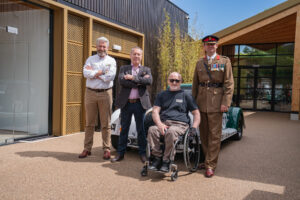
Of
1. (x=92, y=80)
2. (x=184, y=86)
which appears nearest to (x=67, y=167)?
(x=92, y=80)

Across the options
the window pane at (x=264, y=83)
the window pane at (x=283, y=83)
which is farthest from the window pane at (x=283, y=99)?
the window pane at (x=264, y=83)

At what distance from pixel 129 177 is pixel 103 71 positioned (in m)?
1.72

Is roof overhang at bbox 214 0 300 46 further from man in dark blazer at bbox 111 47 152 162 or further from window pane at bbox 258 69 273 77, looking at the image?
man in dark blazer at bbox 111 47 152 162

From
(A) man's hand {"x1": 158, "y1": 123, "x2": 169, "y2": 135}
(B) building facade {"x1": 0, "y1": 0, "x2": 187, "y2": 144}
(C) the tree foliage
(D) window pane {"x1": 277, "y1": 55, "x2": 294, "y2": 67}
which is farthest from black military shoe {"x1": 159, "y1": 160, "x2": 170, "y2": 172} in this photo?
(D) window pane {"x1": 277, "y1": 55, "x2": 294, "y2": 67}

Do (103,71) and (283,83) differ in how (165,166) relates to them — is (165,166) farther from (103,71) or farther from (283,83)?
(283,83)

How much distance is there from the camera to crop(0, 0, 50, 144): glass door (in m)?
6.14

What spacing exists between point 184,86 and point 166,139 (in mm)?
2296

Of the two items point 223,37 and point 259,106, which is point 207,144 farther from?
point 259,106

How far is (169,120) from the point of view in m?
4.06

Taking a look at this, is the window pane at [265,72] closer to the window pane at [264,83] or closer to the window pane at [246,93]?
the window pane at [264,83]

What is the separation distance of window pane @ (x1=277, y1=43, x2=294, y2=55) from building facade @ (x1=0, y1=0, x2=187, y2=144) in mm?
11414

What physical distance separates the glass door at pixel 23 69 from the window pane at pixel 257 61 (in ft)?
39.1

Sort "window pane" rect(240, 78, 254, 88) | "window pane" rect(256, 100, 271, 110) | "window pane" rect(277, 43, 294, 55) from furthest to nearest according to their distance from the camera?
"window pane" rect(240, 78, 254, 88) < "window pane" rect(256, 100, 271, 110) < "window pane" rect(277, 43, 294, 55)

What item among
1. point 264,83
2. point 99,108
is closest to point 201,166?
point 99,108
